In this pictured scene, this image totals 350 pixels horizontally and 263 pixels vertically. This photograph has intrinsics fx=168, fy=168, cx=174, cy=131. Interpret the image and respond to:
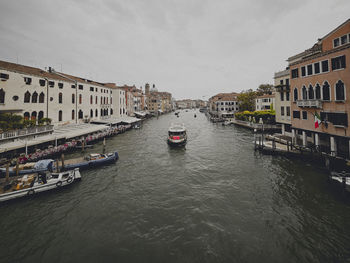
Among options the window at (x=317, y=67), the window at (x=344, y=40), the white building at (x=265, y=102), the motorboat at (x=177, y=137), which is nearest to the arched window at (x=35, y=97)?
the motorboat at (x=177, y=137)

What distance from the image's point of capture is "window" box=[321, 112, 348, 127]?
1621 centimetres

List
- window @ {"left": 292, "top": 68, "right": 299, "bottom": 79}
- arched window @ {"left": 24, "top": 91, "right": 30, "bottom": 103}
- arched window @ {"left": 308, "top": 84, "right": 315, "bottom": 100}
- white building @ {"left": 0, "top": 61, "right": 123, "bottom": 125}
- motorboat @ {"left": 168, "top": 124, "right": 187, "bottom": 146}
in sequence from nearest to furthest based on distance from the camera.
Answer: arched window @ {"left": 308, "top": 84, "right": 315, "bottom": 100} < window @ {"left": 292, "top": 68, "right": 299, "bottom": 79} < white building @ {"left": 0, "top": 61, "right": 123, "bottom": 125} < arched window @ {"left": 24, "top": 91, "right": 30, "bottom": 103} < motorboat @ {"left": 168, "top": 124, "right": 187, "bottom": 146}

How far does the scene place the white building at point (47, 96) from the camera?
23656mm

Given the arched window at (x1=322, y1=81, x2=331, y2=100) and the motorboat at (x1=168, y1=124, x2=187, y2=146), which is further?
the motorboat at (x1=168, y1=124, x2=187, y2=146)

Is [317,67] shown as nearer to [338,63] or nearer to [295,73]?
[338,63]

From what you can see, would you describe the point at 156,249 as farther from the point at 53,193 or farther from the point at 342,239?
the point at 53,193

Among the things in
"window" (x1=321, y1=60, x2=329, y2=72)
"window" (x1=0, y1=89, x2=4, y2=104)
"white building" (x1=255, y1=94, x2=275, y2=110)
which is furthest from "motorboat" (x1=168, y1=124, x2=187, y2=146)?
"white building" (x1=255, y1=94, x2=275, y2=110)

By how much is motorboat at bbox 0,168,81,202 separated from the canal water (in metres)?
0.57

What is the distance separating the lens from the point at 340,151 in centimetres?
1784

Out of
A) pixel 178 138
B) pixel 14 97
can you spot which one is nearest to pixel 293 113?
pixel 178 138

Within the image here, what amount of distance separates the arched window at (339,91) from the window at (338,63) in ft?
4.74

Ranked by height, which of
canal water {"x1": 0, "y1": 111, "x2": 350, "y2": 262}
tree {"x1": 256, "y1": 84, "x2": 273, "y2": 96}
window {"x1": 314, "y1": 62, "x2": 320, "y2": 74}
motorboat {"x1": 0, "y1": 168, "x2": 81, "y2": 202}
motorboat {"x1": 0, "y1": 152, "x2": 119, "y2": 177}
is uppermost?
tree {"x1": 256, "y1": 84, "x2": 273, "y2": 96}

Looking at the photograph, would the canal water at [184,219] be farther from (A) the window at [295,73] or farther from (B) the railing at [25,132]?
(A) the window at [295,73]

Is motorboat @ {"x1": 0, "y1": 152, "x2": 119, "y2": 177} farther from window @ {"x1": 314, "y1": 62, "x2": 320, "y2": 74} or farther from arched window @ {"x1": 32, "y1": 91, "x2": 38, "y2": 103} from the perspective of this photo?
window @ {"x1": 314, "y1": 62, "x2": 320, "y2": 74}
